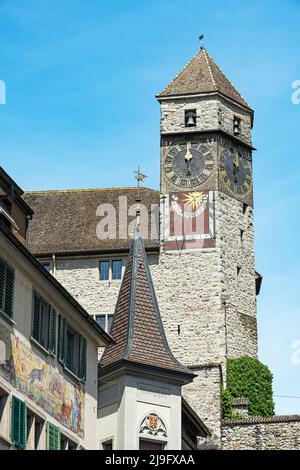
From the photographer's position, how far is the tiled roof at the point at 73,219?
220 feet

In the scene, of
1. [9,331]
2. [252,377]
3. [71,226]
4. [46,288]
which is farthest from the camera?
[71,226]

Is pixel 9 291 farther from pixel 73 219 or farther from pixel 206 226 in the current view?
pixel 73 219

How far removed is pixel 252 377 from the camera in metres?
64.1

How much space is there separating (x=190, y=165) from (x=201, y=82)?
15.3 ft

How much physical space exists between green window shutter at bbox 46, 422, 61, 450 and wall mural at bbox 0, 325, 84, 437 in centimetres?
32

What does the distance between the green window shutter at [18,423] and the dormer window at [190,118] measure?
3761 cm

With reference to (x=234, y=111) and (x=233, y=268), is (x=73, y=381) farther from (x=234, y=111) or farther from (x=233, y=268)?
(x=234, y=111)

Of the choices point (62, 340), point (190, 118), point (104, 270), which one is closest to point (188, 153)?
point (190, 118)

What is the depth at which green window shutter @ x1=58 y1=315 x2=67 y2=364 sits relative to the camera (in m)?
35.0

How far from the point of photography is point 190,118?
68562 millimetres

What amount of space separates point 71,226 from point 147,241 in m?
3.80

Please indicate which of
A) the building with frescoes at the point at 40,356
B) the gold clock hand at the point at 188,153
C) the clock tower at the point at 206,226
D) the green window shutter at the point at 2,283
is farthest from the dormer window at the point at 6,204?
the gold clock hand at the point at 188,153

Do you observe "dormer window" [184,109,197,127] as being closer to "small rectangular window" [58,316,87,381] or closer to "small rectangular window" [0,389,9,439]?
"small rectangular window" [58,316,87,381]
